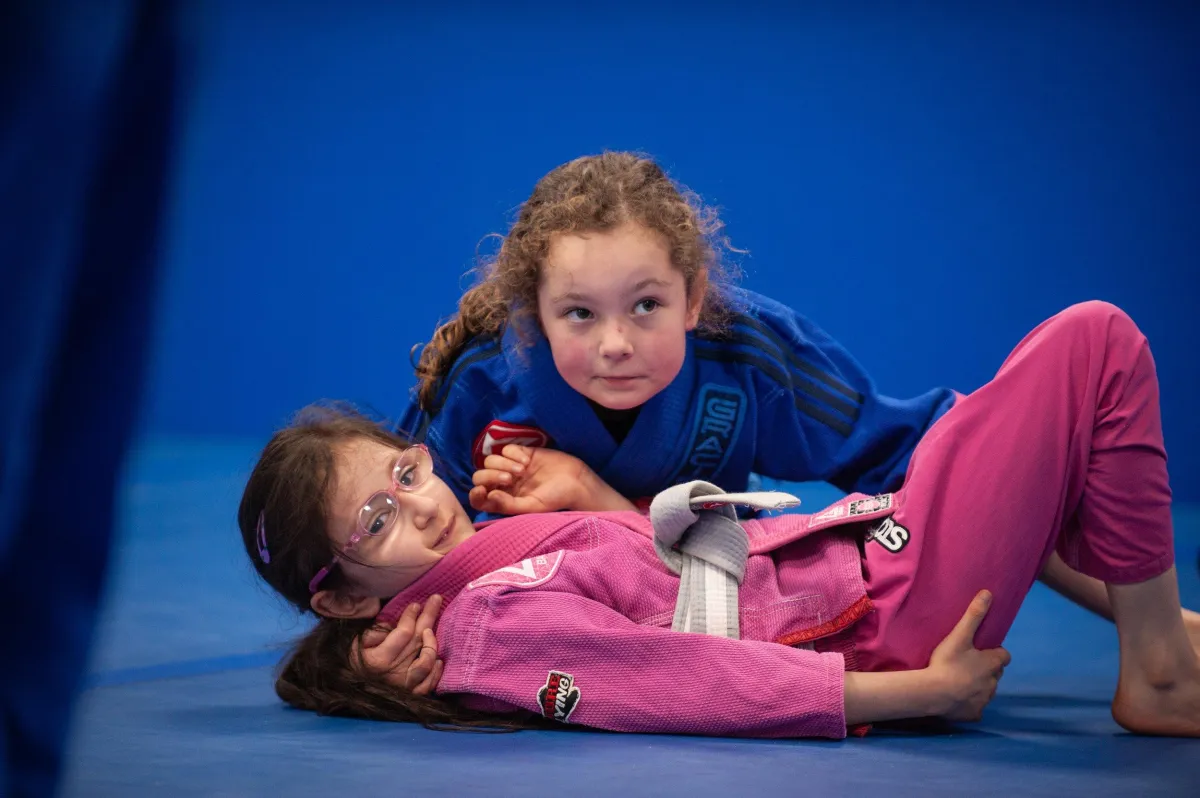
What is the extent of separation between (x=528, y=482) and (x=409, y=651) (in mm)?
392

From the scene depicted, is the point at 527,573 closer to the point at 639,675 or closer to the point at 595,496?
the point at 639,675

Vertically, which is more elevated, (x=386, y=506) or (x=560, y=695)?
(x=386, y=506)

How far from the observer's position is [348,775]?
1213 millimetres

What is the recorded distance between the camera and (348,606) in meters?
1.60

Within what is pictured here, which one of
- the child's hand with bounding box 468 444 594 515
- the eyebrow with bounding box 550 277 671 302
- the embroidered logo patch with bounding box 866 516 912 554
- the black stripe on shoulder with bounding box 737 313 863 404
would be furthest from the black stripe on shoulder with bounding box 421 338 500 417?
the embroidered logo patch with bounding box 866 516 912 554

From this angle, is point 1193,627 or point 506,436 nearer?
point 1193,627

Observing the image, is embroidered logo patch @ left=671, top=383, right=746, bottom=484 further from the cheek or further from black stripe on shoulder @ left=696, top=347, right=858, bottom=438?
the cheek

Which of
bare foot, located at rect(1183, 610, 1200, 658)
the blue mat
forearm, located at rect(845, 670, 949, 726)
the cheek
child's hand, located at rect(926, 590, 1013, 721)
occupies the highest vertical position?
the cheek

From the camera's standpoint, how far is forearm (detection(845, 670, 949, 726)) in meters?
1.38

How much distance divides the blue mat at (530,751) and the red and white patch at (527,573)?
0.18 meters

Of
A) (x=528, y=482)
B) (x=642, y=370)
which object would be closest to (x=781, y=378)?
(x=642, y=370)

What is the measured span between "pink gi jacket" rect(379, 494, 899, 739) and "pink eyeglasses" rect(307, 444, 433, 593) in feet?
0.30

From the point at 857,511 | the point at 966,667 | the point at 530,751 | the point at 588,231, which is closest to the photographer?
the point at 530,751

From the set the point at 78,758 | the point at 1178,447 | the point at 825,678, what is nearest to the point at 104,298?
the point at 78,758
